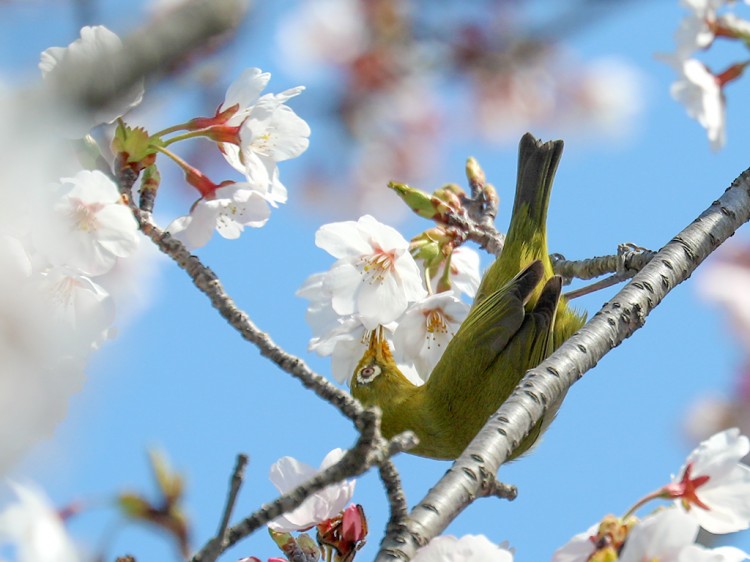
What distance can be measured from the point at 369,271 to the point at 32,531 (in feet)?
4.93

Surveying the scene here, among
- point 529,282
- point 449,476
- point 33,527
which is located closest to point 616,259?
point 529,282

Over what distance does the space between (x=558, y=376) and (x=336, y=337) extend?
2.92 feet

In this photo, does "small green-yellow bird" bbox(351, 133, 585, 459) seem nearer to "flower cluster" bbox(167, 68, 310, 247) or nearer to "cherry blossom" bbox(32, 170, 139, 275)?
"flower cluster" bbox(167, 68, 310, 247)

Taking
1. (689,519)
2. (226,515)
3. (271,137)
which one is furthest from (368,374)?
(226,515)

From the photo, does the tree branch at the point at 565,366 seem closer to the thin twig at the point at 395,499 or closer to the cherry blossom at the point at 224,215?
the thin twig at the point at 395,499

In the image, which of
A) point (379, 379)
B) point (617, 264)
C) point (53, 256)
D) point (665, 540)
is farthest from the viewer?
point (379, 379)

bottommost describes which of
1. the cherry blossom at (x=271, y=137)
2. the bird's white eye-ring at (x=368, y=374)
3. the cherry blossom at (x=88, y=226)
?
the cherry blossom at (x=88, y=226)

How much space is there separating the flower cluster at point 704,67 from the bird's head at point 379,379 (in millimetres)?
1149

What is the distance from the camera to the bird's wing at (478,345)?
3.34 m

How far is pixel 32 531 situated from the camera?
1.21m

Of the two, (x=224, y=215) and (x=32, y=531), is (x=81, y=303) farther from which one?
(x=32, y=531)

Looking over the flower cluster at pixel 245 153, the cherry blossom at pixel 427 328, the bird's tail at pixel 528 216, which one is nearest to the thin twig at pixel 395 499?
the flower cluster at pixel 245 153

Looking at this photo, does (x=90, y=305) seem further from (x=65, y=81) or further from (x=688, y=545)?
(x=688, y=545)

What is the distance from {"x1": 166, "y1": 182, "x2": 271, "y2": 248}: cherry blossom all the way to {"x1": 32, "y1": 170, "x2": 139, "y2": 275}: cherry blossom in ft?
1.07
